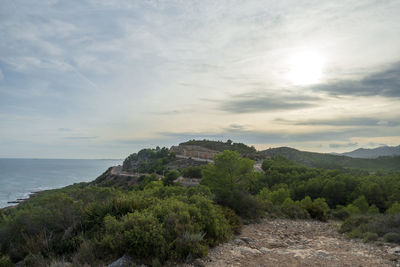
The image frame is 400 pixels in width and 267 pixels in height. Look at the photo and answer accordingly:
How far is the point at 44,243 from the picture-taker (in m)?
7.39

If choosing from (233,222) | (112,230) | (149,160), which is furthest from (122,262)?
(149,160)

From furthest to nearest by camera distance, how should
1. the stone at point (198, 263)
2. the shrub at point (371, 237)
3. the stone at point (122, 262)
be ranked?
the shrub at point (371, 237) < the stone at point (198, 263) < the stone at point (122, 262)

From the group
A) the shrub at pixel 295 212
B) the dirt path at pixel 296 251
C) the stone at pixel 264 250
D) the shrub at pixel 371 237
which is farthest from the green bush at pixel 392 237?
the shrub at pixel 295 212

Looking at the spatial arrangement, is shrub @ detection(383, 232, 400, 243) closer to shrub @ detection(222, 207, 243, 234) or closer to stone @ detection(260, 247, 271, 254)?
stone @ detection(260, 247, 271, 254)

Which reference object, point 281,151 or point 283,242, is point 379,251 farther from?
point 281,151

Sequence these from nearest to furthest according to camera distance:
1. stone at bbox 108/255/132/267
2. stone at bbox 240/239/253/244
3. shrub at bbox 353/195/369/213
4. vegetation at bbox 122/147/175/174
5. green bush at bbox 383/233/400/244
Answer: stone at bbox 108/255/132/267 < green bush at bbox 383/233/400/244 < stone at bbox 240/239/253/244 < shrub at bbox 353/195/369/213 < vegetation at bbox 122/147/175/174

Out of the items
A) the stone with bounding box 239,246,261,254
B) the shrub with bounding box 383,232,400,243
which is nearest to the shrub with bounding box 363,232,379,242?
the shrub with bounding box 383,232,400,243

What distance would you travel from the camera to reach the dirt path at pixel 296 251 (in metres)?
6.05

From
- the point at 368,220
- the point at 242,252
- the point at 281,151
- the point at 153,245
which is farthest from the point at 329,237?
the point at 281,151

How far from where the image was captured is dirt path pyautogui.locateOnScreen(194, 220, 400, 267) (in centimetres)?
605

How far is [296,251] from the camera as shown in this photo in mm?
7020

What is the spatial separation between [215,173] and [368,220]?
246 inches

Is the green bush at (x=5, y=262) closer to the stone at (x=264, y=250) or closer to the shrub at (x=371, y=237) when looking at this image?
the stone at (x=264, y=250)

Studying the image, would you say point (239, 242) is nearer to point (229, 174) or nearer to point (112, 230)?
point (112, 230)
